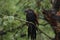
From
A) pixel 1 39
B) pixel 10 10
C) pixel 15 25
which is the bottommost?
pixel 1 39

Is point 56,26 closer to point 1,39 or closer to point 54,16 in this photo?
point 54,16

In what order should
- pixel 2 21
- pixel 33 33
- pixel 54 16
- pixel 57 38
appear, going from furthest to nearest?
pixel 2 21 < pixel 33 33 < pixel 57 38 < pixel 54 16

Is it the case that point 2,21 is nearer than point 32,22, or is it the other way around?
point 32,22

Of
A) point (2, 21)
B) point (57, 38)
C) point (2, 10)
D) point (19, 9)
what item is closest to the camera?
point (57, 38)

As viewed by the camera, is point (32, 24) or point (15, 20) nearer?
point (32, 24)

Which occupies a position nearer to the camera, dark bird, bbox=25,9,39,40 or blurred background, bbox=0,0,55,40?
dark bird, bbox=25,9,39,40

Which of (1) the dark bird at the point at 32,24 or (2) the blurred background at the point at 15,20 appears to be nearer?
(1) the dark bird at the point at 32,24

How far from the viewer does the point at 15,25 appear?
15.2 feet

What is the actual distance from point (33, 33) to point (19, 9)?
4.78ft

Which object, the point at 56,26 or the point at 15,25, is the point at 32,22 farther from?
the point at 15,25

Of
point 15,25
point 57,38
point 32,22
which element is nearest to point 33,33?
point 32,22

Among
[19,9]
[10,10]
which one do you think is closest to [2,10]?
[10,10]

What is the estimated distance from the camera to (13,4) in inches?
182

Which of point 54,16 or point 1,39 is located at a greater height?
point 54,16
